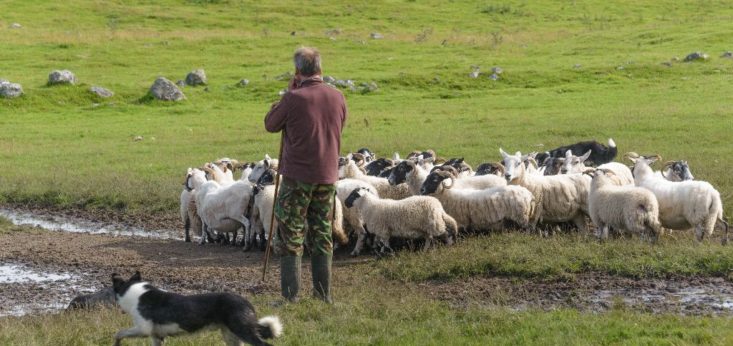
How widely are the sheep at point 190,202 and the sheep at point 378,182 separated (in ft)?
7.16

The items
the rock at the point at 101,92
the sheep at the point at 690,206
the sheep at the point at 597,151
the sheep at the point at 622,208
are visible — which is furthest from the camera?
the rock at the point at 101,92

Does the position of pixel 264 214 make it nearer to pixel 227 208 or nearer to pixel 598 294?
pixel 227 208

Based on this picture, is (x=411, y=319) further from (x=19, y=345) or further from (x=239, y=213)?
(x=239, y=213)

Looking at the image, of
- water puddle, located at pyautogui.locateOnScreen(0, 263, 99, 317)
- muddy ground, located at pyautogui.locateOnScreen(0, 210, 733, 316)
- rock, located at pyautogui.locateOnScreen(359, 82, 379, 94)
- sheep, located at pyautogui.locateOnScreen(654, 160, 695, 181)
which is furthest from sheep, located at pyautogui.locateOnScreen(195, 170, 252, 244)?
rock, located at pyautogui.locateOnScreen(359, 82, 379, 94)

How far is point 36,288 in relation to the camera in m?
11.3

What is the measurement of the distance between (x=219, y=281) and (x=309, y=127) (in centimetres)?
331

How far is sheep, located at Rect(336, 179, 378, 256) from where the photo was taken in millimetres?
12922

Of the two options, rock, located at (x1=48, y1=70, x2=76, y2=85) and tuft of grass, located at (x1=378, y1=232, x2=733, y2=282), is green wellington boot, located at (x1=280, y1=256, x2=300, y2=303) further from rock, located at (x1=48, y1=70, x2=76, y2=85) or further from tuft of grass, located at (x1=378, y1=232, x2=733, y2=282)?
rock, located at (x1=48, y1=70, x2=76, y2=85)

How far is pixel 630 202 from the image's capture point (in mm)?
11883

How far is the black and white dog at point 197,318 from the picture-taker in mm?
6949

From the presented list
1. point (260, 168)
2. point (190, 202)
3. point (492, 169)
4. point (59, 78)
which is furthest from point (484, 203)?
point (59, 78)

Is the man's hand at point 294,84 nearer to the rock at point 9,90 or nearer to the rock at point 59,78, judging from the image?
the rock at point 9,90

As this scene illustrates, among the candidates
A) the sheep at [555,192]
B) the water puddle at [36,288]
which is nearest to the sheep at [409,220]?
the sheep at [555,192]

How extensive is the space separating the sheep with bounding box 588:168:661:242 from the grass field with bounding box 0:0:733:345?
0.69m
